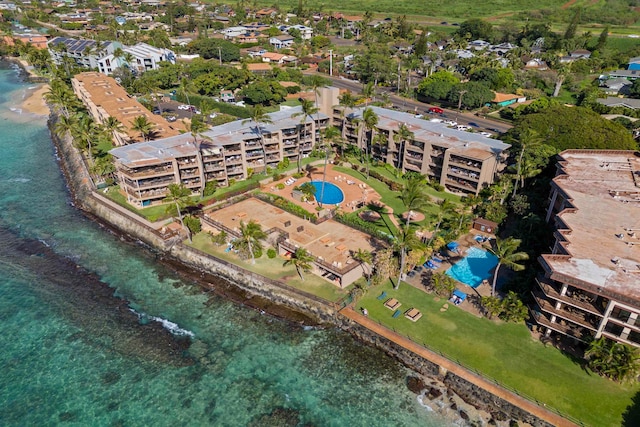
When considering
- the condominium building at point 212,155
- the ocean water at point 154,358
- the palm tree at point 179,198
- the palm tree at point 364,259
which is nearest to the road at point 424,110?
the condominium building at point 212,155

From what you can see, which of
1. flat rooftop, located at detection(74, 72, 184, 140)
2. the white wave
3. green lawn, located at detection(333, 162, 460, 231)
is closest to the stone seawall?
the white wave

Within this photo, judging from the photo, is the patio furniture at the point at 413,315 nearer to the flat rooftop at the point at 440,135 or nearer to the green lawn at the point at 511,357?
the green lawn at the point at 511,357

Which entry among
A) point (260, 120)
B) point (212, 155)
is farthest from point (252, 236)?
point (260, 120)

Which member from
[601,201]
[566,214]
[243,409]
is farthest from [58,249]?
[601,201]

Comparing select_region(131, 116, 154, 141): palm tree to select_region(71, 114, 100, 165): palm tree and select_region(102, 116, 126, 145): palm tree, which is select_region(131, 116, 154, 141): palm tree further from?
select_region(71, 114, 100, 165): palm tree

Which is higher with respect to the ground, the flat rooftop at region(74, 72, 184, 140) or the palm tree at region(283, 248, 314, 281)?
the flat rooftop at region(74, 72, 184, 140)

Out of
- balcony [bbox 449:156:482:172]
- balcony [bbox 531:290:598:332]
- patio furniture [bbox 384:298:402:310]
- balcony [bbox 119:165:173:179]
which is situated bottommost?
patio furniture [bbox 384:298:402:310]

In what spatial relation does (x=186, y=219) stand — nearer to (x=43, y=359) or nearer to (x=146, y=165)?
(x=146, y=165)
